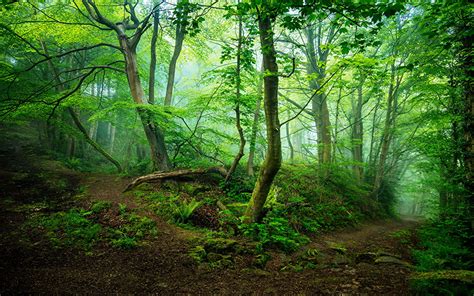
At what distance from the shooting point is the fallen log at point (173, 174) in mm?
8359

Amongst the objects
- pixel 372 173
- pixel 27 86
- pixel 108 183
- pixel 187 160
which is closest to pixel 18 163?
pixel 27 86

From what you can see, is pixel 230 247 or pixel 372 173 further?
pixel 372 173

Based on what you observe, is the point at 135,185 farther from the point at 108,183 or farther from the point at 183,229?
the point at 183,229

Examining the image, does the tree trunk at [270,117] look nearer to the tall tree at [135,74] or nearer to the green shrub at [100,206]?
the green shrub at [100,206]

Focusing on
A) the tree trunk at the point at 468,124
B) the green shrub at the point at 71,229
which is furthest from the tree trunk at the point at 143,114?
the tree trunk at the point at 468,124

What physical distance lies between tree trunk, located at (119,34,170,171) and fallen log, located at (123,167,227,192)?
0.77 metres

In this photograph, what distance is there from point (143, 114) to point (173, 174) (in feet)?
8.17

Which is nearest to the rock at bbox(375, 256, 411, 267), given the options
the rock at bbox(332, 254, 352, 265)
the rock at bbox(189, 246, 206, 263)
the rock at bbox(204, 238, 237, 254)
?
the rock at bbox(332, 254, 352, 265)

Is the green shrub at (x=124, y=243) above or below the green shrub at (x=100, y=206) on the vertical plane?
below

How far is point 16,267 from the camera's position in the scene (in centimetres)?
366

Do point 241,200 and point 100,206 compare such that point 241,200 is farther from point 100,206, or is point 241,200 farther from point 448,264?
point 448,264

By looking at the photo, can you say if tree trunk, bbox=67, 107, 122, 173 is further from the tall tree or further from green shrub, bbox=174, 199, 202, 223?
green shrub, bbox=174, 199, 202, 223

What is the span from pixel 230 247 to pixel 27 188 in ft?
23.3

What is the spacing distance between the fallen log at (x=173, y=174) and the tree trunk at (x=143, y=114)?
0.77 m
